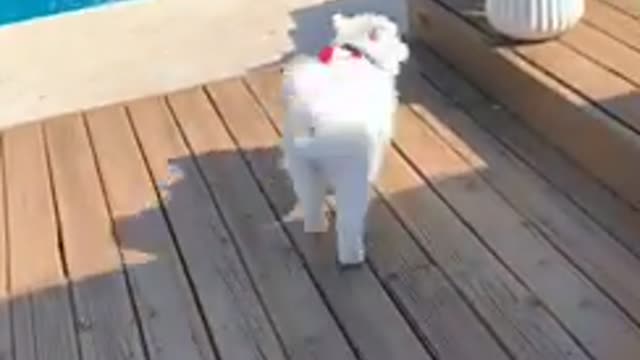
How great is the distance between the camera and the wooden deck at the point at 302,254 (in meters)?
2.00

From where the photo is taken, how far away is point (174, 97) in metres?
3.31

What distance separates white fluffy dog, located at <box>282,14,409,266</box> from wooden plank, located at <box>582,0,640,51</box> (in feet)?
2.64

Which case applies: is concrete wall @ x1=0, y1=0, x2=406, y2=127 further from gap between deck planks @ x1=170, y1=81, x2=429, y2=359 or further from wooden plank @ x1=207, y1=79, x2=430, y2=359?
wooden plank @ x1=207, y1=79, x2=430, y2=359

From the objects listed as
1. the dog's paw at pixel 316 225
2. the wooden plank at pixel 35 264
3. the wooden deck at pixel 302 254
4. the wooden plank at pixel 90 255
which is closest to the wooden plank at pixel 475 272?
the wooden deck at pixel 302 254

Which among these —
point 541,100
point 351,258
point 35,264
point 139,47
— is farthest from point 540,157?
point 139,47

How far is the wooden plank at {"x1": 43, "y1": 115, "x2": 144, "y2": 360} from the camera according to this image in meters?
2.08

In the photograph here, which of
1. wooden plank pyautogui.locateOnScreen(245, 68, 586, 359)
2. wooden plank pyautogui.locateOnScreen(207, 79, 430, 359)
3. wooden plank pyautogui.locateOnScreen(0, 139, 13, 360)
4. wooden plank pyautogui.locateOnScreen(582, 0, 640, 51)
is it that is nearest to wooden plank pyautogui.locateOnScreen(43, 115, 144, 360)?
wooden plank pyautogui.locateOnScreen(0, 139, 13, 360)

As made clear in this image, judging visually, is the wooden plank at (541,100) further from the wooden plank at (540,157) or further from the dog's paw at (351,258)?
the dog's paw at (351,258)

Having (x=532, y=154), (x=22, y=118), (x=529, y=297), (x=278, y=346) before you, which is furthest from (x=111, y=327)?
(x=22, y=118)

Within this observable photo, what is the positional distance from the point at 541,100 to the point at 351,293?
2.79 ft

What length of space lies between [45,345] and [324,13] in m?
1.73

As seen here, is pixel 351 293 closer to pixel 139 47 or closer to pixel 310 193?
pixel 310 193

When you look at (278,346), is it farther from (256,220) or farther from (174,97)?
(174,97)

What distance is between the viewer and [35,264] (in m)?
2.38
